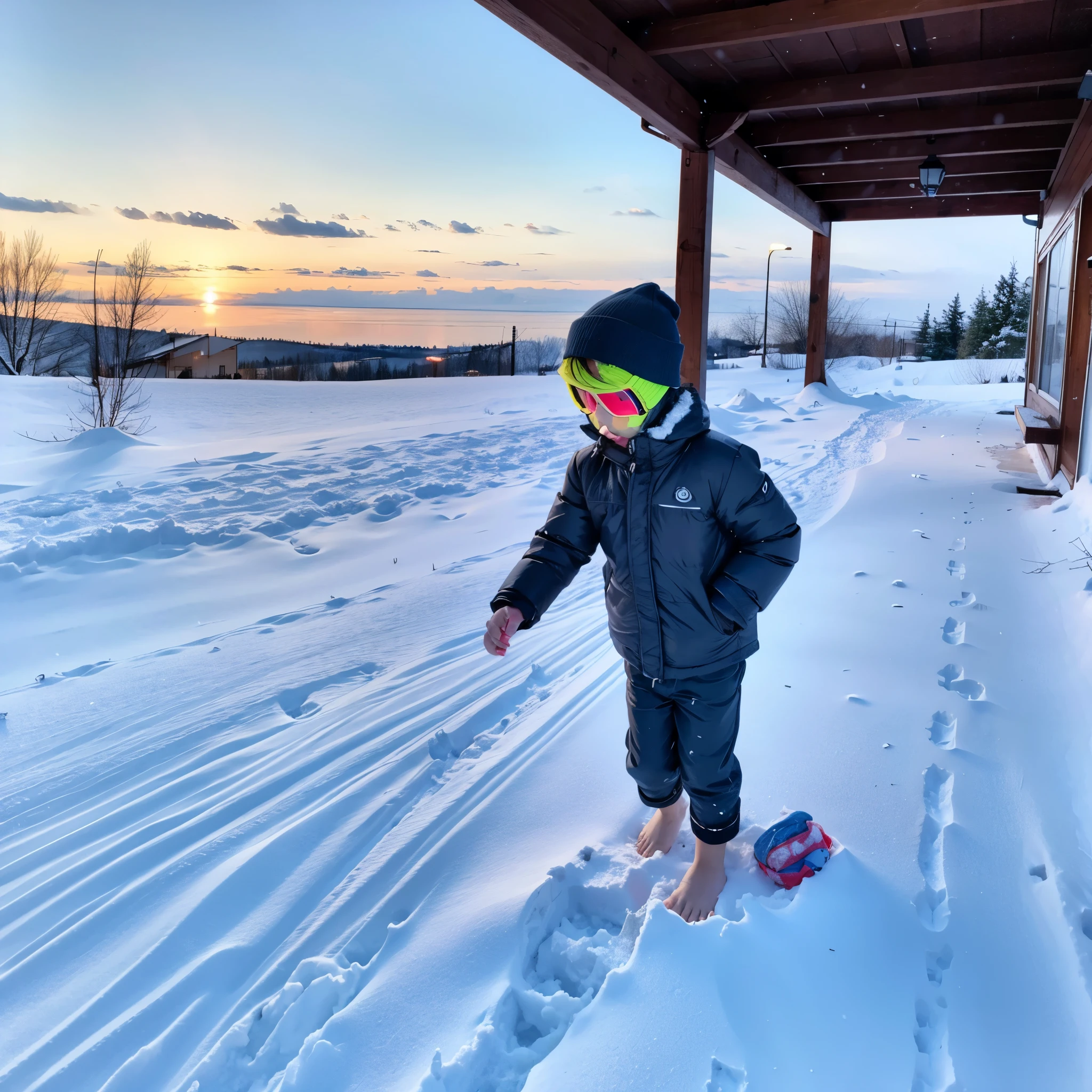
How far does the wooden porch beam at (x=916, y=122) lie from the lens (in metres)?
5.68

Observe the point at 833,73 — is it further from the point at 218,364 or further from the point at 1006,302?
the point at 1006,302

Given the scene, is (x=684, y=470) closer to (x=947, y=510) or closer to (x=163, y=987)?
(x=163, y=987)

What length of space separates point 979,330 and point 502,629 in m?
43.8

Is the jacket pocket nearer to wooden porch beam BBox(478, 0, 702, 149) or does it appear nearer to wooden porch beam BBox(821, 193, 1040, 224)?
wooden porch beam BBox(478, 0, 702, 149)

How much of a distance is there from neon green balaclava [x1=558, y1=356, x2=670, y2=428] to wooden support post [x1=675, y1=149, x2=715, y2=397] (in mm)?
3491

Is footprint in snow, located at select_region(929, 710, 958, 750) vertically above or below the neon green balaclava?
below

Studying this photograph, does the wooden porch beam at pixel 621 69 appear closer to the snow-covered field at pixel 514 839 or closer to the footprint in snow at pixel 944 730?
the snow-covered field at pixel 514 839

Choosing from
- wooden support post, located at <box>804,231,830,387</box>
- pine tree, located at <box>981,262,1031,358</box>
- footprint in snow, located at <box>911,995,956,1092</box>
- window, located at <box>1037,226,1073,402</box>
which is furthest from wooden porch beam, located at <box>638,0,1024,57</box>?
pine tree, located at <box>981,262,1031,358</box>

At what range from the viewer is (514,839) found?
205 cm

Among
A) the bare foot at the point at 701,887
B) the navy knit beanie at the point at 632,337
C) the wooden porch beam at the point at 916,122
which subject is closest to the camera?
the navy knit beanie at the point at 632,337

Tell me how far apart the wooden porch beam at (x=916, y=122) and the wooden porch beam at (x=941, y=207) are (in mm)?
3933

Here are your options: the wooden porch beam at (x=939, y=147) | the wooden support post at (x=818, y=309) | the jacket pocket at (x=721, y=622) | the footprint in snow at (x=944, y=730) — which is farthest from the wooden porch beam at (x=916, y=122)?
the jacket pocket at (x=721, y=622)

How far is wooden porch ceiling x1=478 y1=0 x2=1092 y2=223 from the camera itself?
3.73 metres

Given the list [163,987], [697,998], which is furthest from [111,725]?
[697,998]
